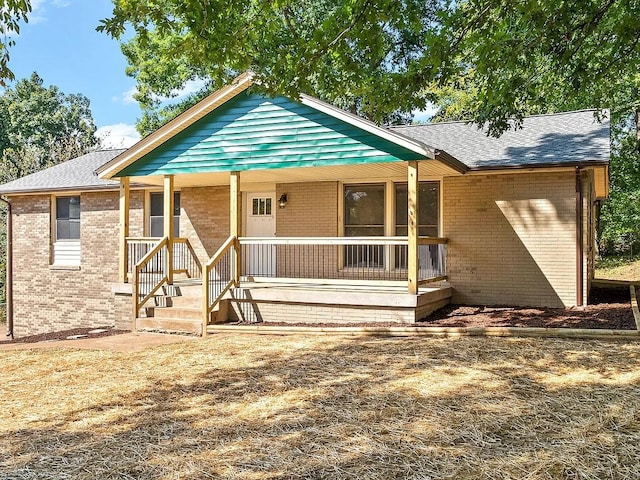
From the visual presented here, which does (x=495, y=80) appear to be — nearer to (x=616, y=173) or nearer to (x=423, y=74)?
(x=423, y=74)

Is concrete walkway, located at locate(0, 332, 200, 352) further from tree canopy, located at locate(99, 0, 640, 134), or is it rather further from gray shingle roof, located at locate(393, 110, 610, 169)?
gray shingle roof, located at locate(393, 110, 610, 169)

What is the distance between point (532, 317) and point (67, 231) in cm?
1325

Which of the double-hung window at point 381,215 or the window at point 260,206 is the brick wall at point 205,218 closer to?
the window at point 260,206

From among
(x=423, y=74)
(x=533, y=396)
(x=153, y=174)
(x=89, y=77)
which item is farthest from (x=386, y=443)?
(x=89, y=77)

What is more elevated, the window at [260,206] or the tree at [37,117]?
the tree at [37,117]

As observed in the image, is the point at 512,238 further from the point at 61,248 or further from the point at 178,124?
the point at 61,248

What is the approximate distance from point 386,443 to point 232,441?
1.15 meters

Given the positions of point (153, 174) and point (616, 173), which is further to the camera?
point (616, 173)

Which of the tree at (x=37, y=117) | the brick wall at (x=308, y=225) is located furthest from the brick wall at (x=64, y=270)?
the tree at (x=37, y=117)

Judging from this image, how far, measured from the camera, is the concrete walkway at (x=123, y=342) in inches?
361

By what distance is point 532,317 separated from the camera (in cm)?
1012

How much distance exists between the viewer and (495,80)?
31.9 ft

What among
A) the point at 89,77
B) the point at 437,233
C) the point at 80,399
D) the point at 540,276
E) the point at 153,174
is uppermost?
the point at 89,77

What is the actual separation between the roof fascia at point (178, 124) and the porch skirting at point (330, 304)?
372cm
